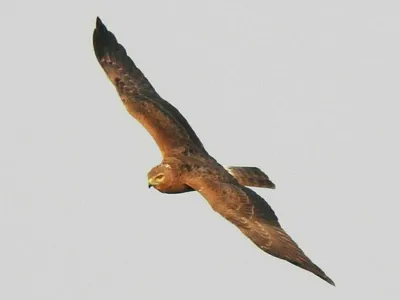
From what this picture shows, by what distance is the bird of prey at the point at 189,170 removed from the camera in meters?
18.3

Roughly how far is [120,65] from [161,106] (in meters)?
1.64

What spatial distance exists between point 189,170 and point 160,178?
24.0 inches

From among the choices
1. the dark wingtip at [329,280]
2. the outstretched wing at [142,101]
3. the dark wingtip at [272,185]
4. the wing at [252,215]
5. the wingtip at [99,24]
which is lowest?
the dark wingtip at [329,280]

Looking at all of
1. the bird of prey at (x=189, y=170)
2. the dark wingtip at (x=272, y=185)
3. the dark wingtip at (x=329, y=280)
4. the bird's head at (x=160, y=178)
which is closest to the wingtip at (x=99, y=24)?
the bird of prey at (x=189, y=170)

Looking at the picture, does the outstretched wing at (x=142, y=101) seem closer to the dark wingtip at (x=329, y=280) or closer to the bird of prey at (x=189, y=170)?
the bird of prey at (x=189, y=170)

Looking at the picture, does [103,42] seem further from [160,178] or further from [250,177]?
[250,177]

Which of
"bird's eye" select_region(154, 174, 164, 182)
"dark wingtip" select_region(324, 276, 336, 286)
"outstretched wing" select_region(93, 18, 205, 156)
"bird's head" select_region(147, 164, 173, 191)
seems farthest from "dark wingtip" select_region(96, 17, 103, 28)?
"dark wingtip" select_region(324, 276, 336, 286)

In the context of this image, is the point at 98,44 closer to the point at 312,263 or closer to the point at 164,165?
the point at 164,165

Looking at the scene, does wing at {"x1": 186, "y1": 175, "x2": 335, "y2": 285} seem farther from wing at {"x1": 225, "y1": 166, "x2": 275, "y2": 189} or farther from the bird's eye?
wing at {"x1": 225, "y1": 166, "x2": 275, "y2": 189}

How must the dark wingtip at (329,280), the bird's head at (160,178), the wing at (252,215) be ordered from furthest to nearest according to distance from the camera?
the bird's head at (160,178) < the wing at (252,215) < the dark wingtip at (329,280)

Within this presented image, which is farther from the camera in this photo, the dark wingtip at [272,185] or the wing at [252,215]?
the dark wingtip at [272,185]

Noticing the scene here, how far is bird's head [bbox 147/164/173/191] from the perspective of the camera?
2033cm

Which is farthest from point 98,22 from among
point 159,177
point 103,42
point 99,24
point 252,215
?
point 252,215

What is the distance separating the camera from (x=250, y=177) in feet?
70.7
